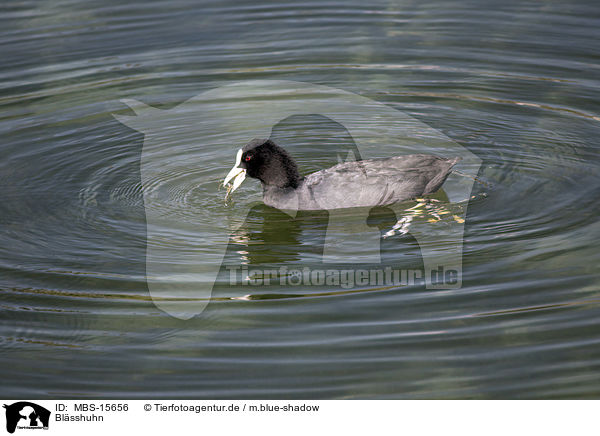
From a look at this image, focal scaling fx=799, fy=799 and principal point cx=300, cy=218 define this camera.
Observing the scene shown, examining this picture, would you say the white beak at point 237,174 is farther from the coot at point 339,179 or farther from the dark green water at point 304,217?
the dark green water at point 304,217

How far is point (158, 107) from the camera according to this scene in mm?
10242

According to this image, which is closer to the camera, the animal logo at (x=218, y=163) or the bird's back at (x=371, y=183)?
the animal logo at (x=218, y=163)

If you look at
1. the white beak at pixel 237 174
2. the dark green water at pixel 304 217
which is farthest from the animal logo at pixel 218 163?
the white beak at pixel 237 174

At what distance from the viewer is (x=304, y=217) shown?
24.9ft

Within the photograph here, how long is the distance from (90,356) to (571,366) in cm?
329

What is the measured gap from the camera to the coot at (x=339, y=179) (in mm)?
7438

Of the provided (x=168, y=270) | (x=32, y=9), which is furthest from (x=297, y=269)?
(x=32, y=9)

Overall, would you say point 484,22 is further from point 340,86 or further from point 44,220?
point 44,220
